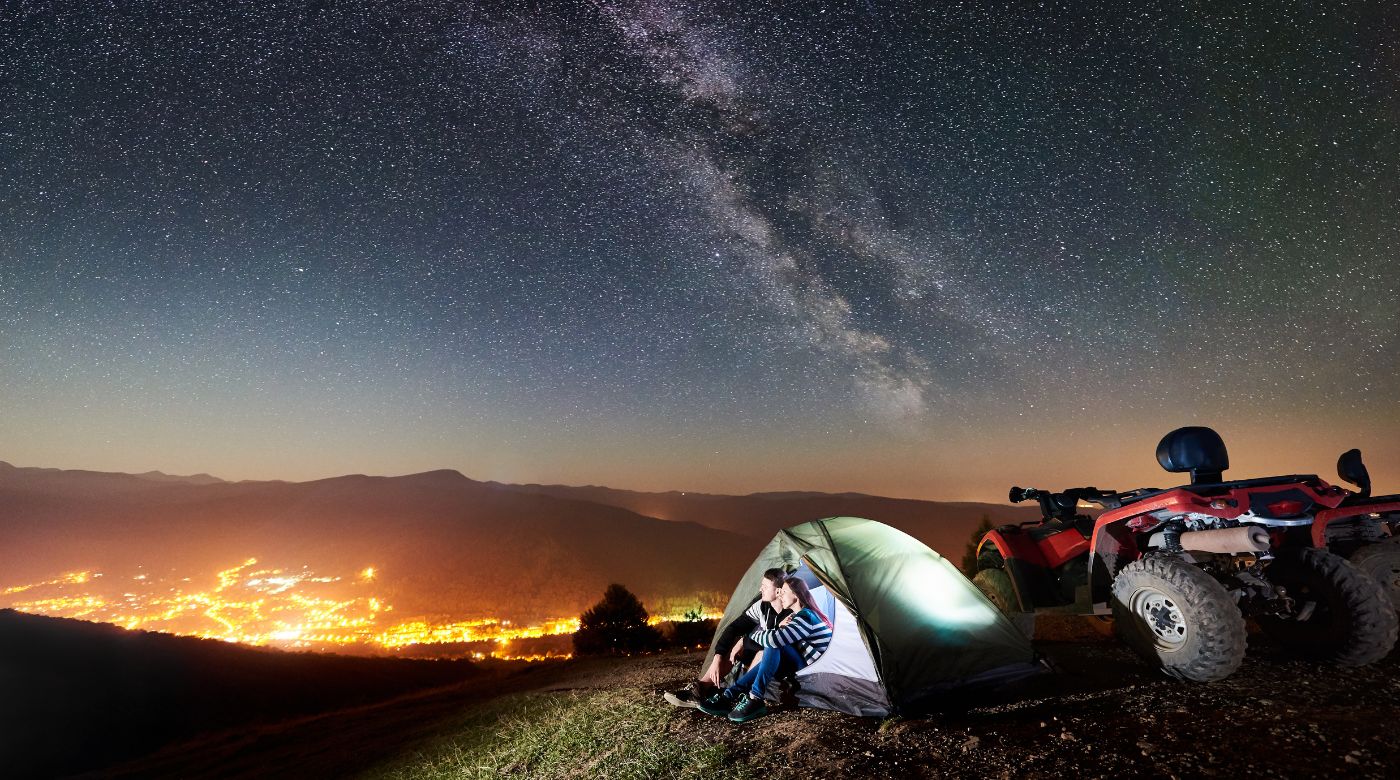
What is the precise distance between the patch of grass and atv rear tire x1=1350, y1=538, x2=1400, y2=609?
21.3 ft

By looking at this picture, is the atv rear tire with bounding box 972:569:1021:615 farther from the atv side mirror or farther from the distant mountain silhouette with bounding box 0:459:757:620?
the distant mountain silhouette with bounding box 0:459:757:620

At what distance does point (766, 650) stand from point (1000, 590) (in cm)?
382

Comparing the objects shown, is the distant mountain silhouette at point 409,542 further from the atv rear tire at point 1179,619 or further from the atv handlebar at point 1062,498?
the atv rear tire at point 1179,619

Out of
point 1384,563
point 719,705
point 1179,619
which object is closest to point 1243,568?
point 1179,619

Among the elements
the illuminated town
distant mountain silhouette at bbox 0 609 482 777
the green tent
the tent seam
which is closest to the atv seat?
the green tent

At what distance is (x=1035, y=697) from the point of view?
17.9 feet

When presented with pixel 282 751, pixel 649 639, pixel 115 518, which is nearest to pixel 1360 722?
pixel 282 751

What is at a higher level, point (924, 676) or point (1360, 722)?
point (1360, 722)

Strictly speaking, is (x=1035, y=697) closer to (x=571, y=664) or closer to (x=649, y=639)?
(x=571, y=664)

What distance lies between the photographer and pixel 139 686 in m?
15.9

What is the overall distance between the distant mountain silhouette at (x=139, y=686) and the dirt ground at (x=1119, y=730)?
1115 centimetres

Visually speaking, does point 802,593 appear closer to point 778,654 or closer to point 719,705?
point 778,654

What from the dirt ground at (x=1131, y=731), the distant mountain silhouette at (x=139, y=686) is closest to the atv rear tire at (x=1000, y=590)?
the dirt ground at (x=1131, y=731)

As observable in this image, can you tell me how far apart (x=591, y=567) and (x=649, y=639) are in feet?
207
